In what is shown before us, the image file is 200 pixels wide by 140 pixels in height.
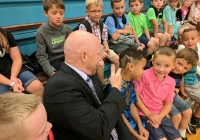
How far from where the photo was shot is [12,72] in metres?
1.52

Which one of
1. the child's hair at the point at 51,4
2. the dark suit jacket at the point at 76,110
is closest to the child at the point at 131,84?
the dark suit jacket at the point at 76,110

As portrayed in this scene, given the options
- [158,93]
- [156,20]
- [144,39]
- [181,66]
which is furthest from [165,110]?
[156,20]

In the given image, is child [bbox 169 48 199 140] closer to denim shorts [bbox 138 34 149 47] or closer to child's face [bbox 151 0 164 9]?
denim shorts [bbox 138 34 149 47]

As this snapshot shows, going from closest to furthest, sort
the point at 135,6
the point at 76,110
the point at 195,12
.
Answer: the point at 76,110 → the point at 135,6 → the point at 195,12

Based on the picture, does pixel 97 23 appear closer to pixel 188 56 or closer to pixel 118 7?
pixel 118 7

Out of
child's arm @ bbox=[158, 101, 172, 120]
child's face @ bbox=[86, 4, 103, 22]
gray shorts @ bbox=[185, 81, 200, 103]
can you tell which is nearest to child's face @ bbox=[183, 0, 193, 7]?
gray shorts @ bbox=[185, 81, 200, 103]

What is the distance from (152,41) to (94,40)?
6.33ft

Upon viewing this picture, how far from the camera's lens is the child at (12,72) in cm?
142

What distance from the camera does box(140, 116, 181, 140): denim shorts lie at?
1531 mm

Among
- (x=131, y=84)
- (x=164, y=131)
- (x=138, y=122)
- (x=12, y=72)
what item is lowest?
(x=164, y=131)

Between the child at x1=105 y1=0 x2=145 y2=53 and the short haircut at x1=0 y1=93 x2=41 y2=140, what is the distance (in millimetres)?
1887

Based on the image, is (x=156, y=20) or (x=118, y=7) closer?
(x=118, y=7)

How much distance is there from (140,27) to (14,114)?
103 inches

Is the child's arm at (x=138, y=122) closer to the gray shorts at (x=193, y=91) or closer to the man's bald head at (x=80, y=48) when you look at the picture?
the man's bald head at (x=80, y=48)
